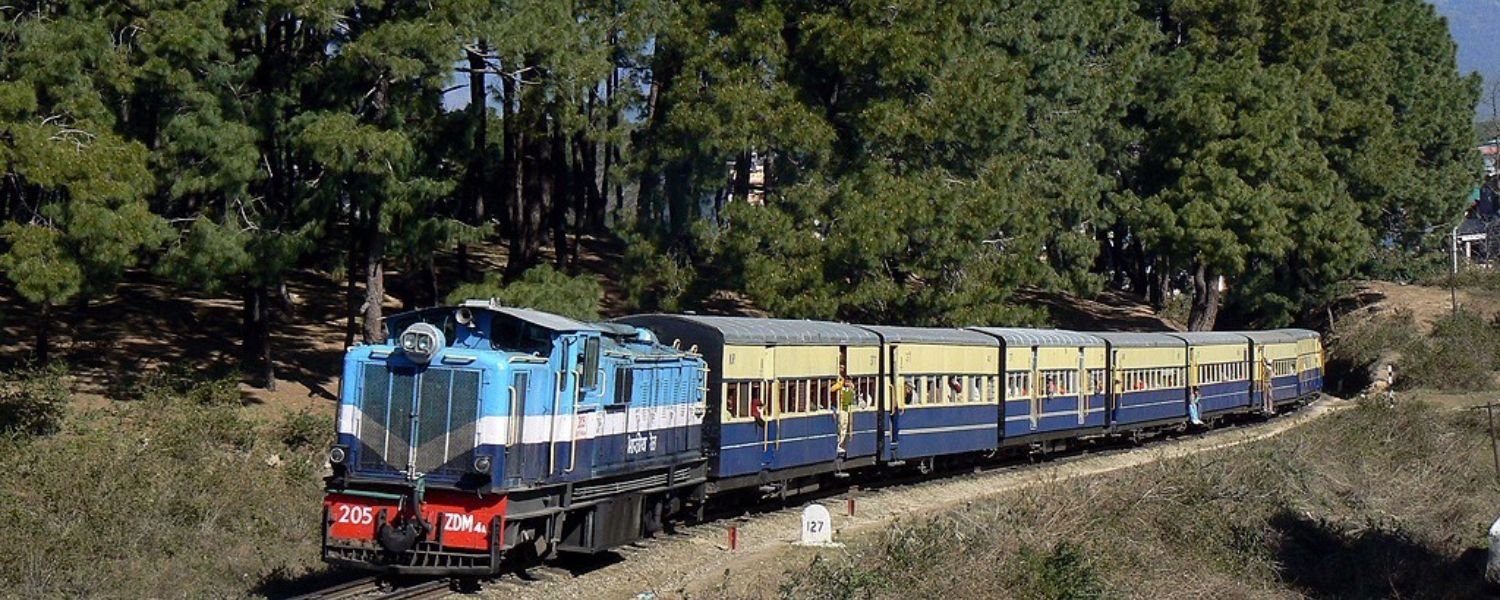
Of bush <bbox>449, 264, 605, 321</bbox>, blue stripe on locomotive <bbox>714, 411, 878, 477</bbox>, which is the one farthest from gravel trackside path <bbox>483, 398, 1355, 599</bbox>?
bush <bbox>449, 264, 605, 321</bbox>

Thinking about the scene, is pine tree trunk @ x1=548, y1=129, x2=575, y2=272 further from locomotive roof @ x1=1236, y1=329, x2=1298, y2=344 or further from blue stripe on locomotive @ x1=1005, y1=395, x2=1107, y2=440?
locomotive roof @ x1=1236, y1=329, x2=1298, y2=344

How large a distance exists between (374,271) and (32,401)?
22.1 ft

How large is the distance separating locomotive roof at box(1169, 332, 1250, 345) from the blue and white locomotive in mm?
9342

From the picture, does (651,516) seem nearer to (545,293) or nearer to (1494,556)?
(545,293)

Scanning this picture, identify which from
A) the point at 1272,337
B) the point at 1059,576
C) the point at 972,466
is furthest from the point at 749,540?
the point at 1272,337

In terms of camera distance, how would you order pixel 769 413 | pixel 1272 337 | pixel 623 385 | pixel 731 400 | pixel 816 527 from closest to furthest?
1. pixel 623 385
2. pixel 816 527
3. pixel 731 400
4. pixel 769 413
5. pixel 1272 337

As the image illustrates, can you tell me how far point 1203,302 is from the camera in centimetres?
5469

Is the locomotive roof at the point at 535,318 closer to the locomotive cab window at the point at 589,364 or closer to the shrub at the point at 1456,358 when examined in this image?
the locomotive cab window at the point at 589,364

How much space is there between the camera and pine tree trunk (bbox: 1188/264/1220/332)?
178 feet

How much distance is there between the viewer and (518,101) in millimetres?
32906

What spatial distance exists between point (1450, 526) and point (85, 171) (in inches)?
962

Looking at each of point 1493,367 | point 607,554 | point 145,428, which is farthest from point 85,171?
point 1493,367

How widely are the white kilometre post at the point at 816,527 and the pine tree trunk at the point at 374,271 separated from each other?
11835 mm

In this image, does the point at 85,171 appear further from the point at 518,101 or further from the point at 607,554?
the point at 607,554
